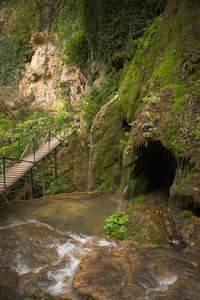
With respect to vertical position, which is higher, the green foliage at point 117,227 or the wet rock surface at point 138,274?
the wet rock surface at point 138,274

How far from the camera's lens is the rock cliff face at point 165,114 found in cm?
526

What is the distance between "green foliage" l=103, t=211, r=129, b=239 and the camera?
5.04 metres

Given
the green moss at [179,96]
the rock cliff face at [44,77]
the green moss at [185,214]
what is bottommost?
the green moss at [185,214]

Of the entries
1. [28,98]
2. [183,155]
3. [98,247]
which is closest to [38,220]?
[98,247]

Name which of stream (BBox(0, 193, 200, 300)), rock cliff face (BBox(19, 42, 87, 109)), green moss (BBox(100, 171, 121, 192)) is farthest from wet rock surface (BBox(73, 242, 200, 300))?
rock cliff face (BBox(19, 42, 87, 109))

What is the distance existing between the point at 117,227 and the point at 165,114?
3.61m

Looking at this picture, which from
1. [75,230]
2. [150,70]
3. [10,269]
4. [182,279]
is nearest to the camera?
[182,279]

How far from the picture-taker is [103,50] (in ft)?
39.1

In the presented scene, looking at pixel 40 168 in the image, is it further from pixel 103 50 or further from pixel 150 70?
pixel 150 70

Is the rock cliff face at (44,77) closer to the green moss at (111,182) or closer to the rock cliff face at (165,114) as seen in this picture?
the rock cliff face at (165,114)

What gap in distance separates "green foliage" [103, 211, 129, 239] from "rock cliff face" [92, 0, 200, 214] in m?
1.53

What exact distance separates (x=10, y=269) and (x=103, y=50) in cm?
1194

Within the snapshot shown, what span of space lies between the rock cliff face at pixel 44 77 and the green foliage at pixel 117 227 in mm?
14698

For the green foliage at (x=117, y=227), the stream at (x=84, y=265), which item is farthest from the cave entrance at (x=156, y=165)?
the stream at (x=84, y=265)
